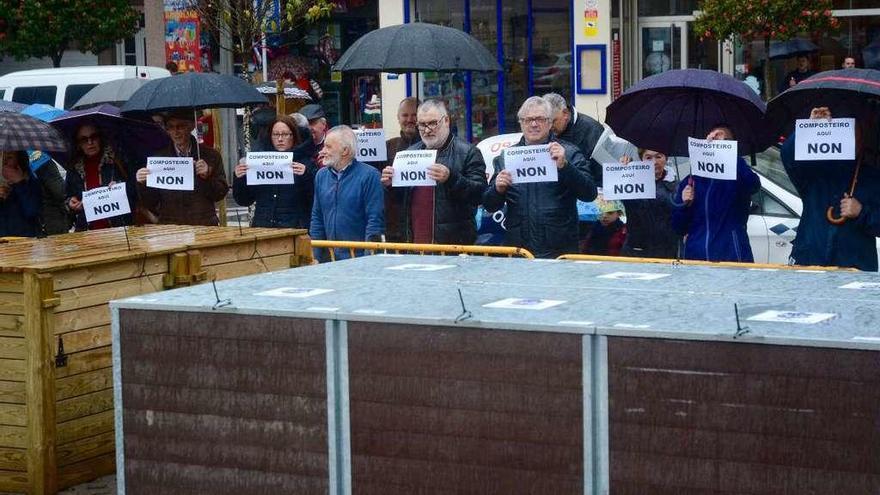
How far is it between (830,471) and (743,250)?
15.3 ft

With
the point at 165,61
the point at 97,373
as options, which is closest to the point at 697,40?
the point at 165,61

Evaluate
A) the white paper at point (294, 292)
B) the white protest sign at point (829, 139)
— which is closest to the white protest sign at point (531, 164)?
the white protest sign at point (829, 139)

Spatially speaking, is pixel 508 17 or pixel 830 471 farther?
pixel 508 17

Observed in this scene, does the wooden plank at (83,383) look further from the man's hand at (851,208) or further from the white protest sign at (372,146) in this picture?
the man's hand at (851,208)

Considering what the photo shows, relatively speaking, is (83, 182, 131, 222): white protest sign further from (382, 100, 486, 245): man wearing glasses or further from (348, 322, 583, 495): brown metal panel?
(348, 322, 583, 495): brown metal panel

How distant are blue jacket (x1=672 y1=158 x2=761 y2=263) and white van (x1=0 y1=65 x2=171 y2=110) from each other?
44.9ft

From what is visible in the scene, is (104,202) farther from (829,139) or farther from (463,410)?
(463,410)

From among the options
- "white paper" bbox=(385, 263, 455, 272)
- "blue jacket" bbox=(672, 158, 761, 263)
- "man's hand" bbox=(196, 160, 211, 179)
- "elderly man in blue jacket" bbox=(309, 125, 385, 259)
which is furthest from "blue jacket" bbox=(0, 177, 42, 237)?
"white paper" bbox=(385, 263, 455, 272)

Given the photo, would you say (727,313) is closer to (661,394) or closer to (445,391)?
(661,394)

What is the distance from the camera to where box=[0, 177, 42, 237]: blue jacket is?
1070cm

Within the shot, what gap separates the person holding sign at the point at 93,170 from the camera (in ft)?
35.6

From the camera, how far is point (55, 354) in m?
7.56

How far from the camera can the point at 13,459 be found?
301 inches

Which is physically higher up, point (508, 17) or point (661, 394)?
point (508, 17)
